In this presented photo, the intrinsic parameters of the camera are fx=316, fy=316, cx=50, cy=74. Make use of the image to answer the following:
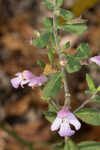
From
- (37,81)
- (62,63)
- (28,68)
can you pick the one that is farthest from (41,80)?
(28,68)

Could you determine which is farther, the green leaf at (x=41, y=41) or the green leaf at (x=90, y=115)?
the green leaf at (x=90, y=115)

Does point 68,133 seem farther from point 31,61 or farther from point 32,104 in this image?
point 31,61

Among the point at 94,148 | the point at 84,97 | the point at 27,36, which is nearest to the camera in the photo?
the point at 94,148

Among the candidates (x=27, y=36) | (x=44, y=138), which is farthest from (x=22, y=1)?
(x=44, y=138)

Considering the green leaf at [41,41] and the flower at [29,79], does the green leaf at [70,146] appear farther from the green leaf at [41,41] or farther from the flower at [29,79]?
the green leaf at [41,41]

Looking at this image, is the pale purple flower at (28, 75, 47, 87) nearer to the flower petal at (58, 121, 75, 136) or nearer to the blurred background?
the flower petal at (58, 121, 75, 136)

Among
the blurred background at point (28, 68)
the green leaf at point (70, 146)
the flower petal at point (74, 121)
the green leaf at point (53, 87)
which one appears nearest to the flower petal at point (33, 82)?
the green leaf at point (53, 87)
